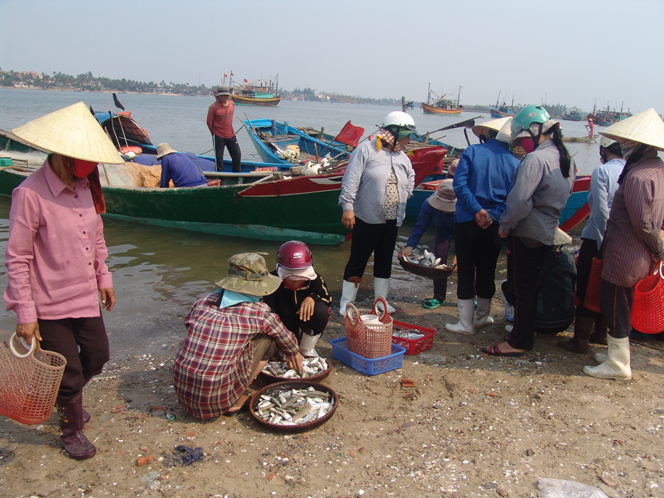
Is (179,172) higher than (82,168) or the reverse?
the reverse

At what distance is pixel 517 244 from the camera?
4.11 m

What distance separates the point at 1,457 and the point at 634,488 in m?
3.70

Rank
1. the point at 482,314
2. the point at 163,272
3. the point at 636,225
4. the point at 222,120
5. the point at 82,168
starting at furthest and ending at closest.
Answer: the point at 222,120, the point at 163,272, the point at 482,314, the point at 636,225, the point at 82,168

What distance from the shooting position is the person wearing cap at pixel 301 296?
3.71m

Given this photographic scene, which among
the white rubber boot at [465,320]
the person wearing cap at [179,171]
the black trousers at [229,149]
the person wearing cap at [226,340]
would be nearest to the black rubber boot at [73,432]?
the person wearing cap at [226,340]

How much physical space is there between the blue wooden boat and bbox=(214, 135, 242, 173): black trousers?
587mm

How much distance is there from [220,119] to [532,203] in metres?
8.35

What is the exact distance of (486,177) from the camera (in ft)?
14.3

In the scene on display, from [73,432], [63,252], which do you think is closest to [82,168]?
[63,252]

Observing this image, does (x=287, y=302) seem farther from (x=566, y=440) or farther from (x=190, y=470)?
(x=566, y=440)

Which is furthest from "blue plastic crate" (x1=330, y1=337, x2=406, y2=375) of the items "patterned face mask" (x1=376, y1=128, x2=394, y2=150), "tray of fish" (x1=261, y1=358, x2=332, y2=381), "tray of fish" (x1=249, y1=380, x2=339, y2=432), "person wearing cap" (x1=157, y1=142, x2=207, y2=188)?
"person wearing cap" (x1=157, y1=142, x2=207, y2=188)

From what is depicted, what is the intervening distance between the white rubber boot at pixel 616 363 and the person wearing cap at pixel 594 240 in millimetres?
446

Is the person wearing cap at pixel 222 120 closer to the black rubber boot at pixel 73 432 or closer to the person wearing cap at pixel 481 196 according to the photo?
the person wearing cap at pixel 481 196

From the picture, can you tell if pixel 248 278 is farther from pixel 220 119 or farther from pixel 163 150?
pixel 220 119
